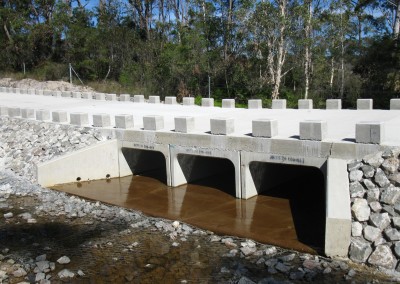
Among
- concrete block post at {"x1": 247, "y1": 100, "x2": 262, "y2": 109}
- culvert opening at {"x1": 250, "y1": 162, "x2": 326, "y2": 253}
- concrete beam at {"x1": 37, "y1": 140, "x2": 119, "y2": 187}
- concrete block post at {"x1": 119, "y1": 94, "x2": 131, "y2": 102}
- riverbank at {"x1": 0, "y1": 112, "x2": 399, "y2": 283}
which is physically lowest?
riverbank at {"x1": 0, "y1": 112, "x2": 399, "y2": 283}

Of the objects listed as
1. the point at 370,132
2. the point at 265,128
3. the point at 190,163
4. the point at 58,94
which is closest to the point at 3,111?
the point at 58,94

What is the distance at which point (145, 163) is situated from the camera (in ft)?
51.8

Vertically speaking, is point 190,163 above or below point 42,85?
below

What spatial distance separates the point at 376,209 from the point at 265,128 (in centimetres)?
378

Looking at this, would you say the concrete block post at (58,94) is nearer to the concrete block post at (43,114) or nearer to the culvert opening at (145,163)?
the concrete block post at (43,114)

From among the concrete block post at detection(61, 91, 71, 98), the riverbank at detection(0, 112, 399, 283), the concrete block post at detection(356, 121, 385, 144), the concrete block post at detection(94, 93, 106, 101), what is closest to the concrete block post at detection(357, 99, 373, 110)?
the concrete block post at detection(356, 121, 385, 144)

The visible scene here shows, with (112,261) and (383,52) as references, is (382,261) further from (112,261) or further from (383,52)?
(383,52)

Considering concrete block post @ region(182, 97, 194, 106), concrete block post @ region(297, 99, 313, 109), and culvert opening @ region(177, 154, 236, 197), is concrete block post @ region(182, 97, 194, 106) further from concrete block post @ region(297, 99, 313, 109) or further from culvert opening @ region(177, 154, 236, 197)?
culvert opening @ region(177, 154, 236, 197)

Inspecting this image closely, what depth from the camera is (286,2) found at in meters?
25.5

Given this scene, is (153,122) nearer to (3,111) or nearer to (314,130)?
(314,130)

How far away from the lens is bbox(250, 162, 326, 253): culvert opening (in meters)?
9.35

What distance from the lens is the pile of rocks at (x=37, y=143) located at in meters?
14.8

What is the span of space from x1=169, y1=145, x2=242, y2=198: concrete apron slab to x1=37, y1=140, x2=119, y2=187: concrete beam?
2564mm

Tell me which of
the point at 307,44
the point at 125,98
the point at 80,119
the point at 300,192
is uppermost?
the point at 307,44
